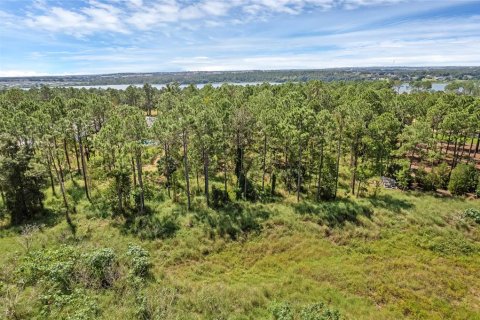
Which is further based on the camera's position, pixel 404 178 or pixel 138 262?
pixel 404 178

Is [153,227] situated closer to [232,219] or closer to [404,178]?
[232,219]

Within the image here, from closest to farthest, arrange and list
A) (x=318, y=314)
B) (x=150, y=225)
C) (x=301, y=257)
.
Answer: (x=318, y=314) → (x=301, y=257) → (x=150, y=225)

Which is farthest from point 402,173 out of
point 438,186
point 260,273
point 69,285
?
point 69,285

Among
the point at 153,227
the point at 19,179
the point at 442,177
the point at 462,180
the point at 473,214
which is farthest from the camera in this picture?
the point at 442,177

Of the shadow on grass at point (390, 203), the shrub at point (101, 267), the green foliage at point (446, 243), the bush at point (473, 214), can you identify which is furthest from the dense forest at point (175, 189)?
the green foliage at point (446, 243)

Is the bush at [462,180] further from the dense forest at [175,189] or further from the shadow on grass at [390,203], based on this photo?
the shadow on grass at [390,203]

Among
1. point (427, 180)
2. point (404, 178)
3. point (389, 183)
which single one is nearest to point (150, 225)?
point (389, 183)

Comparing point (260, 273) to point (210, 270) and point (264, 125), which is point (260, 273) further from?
point (264, 125)
